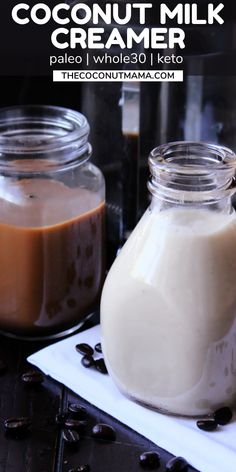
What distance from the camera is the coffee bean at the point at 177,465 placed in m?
0.62

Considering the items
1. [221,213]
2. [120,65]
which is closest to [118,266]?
[221,213]

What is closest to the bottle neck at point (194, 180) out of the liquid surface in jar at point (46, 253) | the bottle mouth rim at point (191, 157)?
the bottle mouth rim at point (191, 157)

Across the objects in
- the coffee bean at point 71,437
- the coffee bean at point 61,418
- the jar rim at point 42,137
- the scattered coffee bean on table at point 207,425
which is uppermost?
the jar rim at point 42,137

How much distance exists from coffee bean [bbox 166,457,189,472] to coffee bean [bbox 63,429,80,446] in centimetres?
8

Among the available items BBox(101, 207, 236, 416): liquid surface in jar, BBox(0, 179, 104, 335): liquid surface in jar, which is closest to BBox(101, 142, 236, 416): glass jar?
BBox(101, 207, 236, 416): liquid surface in jar

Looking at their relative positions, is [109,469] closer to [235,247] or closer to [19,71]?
[235,247]

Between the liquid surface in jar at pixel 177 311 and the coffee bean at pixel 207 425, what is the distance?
1cm

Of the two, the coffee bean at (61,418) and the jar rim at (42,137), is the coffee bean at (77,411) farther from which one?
the jar rim at (42,137)

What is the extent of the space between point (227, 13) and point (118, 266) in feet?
1.05

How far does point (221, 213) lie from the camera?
652 millimetres

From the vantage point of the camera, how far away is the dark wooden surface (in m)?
0.63

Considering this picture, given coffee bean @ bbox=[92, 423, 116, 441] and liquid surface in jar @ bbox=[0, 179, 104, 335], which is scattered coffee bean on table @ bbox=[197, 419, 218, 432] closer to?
coffee bean @ bbox=[92, 423, 116, 441]

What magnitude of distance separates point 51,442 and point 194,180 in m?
0.24

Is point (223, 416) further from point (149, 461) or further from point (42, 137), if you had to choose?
point (42, 137)
